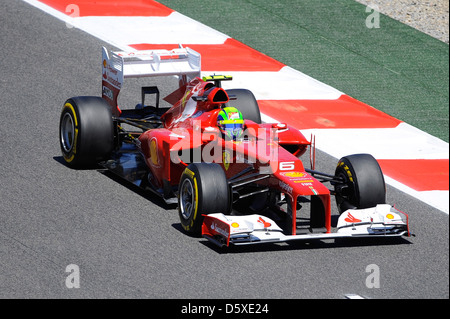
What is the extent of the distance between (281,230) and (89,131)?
269 cm

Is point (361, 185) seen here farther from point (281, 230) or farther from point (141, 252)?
point (141, 252)

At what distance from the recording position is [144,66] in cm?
1059

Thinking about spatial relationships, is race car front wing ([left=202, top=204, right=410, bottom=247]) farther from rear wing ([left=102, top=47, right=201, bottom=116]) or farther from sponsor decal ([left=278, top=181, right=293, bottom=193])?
rear wing ([left=102, top=47, right=201, bottom=116])

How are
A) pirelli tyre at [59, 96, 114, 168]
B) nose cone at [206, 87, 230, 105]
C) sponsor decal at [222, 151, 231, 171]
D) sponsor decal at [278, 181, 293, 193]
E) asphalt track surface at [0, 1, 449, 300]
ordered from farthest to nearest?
pirelli tyre at [59, 96, 114, 168], nose cone at [206, 87, 230, 105], sponsor decal at [222, 151, 231, 171], sponsor decal at [278, 181, 293, 193], asphalt track surface at [0, 1, 449, 300]

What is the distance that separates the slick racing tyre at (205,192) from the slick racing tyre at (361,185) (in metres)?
1.25

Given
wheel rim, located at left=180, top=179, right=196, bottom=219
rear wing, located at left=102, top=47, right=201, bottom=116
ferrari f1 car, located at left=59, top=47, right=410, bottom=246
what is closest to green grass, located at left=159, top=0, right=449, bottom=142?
ferrari f1 car, located at left=59, top=47, right=410, bottom=246

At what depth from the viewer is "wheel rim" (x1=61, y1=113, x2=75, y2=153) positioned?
10148 millimetres

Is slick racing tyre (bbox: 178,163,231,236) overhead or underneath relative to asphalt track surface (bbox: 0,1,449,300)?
overhead

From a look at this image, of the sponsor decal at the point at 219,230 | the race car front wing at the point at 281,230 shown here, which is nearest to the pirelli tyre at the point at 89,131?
the race car front wing at the point at 281,230

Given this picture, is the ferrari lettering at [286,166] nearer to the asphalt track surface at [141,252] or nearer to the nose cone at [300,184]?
the nose cone at [300,184]

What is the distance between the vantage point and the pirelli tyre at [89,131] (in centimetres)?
978

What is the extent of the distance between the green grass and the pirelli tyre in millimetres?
4125

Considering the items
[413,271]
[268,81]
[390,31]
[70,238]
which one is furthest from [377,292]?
[390,31]

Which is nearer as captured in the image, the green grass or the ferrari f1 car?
the ferrari f1 car
